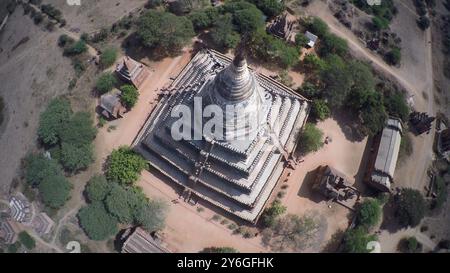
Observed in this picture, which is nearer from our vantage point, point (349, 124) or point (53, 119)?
point (53, 119)

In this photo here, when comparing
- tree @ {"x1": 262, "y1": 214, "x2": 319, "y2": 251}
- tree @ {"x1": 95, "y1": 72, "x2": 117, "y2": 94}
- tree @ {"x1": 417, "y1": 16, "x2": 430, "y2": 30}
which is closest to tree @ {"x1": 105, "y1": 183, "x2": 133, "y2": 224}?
tree @ {"x1": 95, "y1": 72, "x2": 117, "y2": 94}

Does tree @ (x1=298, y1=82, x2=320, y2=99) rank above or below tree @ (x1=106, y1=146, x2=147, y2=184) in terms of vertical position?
above

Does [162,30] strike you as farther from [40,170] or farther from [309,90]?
[40,170]

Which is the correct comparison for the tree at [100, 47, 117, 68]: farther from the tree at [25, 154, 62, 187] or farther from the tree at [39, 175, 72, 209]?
the tree at [39, 175, 72, 209]

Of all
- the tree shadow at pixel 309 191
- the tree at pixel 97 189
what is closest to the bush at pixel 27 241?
the tree at pixel 97 189

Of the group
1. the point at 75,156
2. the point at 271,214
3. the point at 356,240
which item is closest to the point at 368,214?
the point at 356,240

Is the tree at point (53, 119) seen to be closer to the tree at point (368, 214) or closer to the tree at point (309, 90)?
the tree at point (309, 90)
